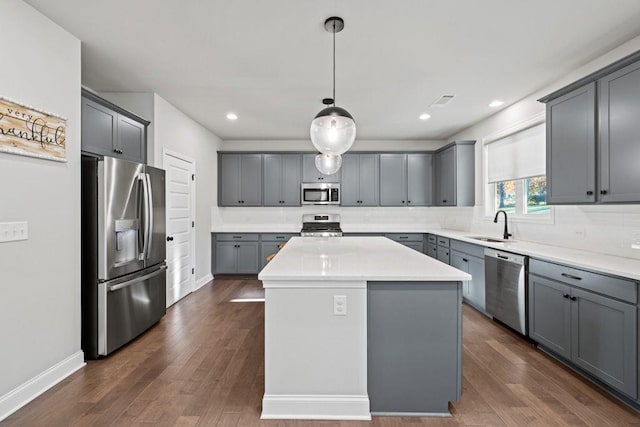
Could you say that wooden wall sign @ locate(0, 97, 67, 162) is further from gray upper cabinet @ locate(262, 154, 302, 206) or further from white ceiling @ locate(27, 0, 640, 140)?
gray upper cabinet @ locate(262, 154, 302, 206)

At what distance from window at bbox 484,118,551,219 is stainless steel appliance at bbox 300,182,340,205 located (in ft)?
8.33

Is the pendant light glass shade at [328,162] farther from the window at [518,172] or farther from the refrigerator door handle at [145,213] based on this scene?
the window at [518,172]

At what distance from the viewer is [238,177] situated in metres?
5.84

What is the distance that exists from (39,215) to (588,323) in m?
3.91

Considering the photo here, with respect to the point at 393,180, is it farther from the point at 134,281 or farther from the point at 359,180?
the point at 134,281

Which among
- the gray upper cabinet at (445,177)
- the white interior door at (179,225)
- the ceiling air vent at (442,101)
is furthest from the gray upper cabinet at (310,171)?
the ceiling air vent at (442,101)

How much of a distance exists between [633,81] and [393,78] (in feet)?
5.96

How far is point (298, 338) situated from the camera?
1836 mm

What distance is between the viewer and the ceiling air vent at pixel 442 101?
3709 mm

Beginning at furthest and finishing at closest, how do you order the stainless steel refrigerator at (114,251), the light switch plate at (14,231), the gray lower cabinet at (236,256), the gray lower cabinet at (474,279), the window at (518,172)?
1. the gray lower cabinet at (236,256)
2. the gray lower cabinet at (474,279)
3. the window at (518,172)
4. the stainless steel refrigerator at (114,251)
5. the light switch plate at (14,231)

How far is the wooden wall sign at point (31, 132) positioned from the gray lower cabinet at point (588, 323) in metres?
3.91

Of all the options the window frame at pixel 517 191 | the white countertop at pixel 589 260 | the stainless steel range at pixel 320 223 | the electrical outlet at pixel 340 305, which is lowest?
the electrical outlet at pixel 340 305

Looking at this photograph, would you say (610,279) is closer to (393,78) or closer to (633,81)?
(633,81)

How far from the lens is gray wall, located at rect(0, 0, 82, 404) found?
1.92 metres
